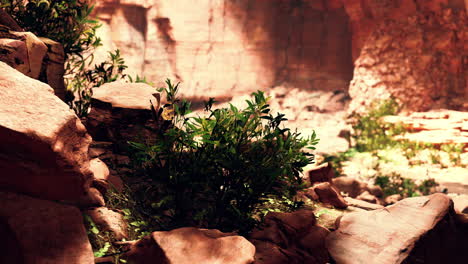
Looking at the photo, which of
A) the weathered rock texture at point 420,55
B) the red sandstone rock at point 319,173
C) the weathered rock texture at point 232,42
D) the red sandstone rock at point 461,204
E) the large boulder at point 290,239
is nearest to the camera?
the large boulder at point 290,239

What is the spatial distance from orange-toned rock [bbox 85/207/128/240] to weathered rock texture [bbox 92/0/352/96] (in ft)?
35.2

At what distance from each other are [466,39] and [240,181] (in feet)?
34.8

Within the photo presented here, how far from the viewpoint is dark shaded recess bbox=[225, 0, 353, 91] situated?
14125mm

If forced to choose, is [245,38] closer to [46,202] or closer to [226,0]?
[226,0]

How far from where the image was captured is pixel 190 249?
2.16m

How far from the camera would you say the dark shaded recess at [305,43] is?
46.3 feet

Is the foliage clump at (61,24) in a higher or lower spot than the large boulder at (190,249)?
higher

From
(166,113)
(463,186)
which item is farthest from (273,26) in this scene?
(166,113)

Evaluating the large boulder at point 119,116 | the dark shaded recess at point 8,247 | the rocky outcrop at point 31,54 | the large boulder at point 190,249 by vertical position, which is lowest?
the large boulder at point 190,249

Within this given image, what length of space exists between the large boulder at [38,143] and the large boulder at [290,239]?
114 cm

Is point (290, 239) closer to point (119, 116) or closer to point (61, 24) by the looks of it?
point (119, 116)

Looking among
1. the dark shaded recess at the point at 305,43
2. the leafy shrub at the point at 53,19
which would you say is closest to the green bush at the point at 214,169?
the leafy shrub at the point at 53,19

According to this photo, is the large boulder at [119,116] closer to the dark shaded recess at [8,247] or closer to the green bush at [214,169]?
the green bush at [214,169]

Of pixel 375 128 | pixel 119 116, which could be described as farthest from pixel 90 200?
pixel 375 128
